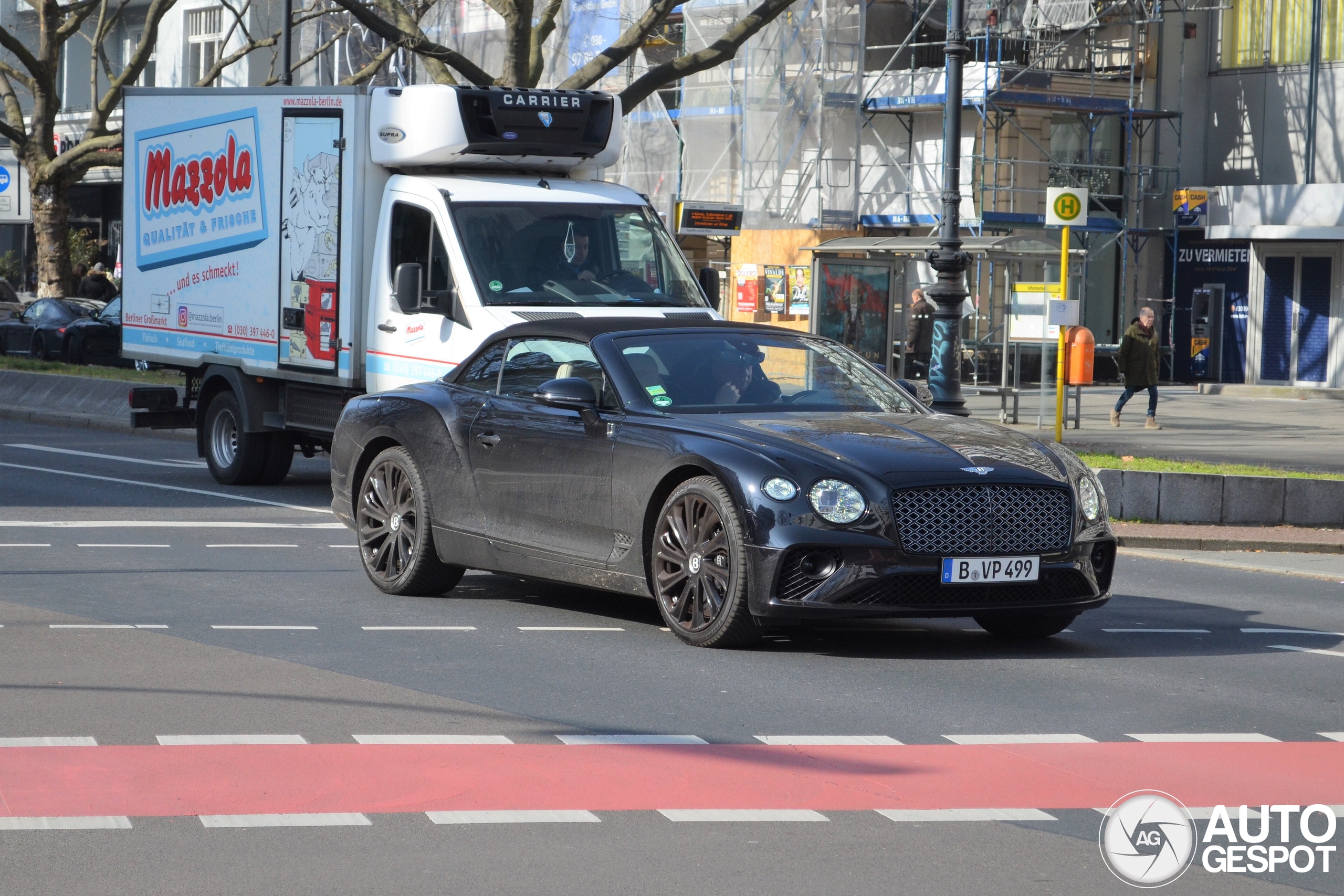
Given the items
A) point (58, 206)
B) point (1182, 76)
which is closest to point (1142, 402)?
point (1182, 76)

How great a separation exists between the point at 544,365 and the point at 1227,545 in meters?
6.79

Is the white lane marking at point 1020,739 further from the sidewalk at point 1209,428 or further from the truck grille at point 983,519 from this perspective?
the sidewalk at point 1209,428

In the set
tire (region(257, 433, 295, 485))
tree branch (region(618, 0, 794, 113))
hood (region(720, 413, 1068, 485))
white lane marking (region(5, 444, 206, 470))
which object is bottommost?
white lane marking (region(5, 444, 206, 470))

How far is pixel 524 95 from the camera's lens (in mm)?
15375

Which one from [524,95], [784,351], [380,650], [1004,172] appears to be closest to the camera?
[380,650]

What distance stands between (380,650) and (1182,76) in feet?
113

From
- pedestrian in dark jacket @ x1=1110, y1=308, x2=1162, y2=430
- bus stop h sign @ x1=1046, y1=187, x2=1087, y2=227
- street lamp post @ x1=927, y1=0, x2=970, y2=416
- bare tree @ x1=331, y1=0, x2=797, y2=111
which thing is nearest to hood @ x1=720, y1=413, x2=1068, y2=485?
street lamp post @ x1=927, y1=0, x2=970, y2=416

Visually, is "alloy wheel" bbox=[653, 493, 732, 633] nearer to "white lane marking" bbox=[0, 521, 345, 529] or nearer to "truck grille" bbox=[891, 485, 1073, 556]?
"truck grille" bbox=[891, 485, 1073, 556]

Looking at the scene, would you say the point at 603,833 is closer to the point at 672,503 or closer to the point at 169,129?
the point at 672,503

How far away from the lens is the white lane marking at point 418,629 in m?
9.26

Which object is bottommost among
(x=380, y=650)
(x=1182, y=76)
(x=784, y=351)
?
(x=380, y=650)

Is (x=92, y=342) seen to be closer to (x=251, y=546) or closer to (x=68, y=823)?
(x=251, y=546)

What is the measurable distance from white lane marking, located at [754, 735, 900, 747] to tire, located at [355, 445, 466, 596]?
3870 mm

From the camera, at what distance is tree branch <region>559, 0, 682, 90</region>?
75.8ft
